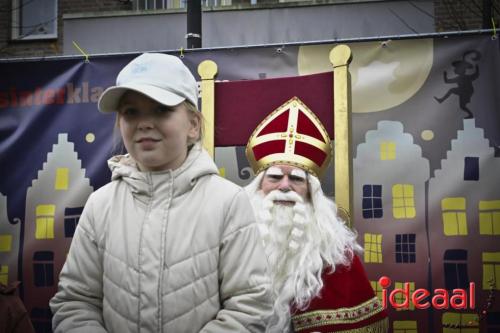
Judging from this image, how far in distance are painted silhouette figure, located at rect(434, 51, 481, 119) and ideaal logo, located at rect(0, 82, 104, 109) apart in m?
2.19

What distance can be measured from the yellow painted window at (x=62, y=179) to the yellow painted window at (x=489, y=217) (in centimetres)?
257

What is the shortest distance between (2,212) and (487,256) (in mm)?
3030

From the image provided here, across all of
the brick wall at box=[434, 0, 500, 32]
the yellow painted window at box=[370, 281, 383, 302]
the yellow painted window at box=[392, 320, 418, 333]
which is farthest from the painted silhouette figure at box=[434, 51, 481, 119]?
the brick wall at box=[434, 0, 500, 32]

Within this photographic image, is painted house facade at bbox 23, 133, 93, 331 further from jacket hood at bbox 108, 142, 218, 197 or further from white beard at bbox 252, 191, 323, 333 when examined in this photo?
jacket hood at bbox 108, 142, 218, 197

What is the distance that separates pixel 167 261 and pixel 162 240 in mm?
61

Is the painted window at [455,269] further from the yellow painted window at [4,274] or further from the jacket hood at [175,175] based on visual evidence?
the yellow painted window at [4,274]

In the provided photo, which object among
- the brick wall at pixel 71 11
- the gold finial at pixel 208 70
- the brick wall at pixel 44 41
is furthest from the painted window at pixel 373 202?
the brick wall at pixel 44 41

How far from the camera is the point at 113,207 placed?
5.73 feet

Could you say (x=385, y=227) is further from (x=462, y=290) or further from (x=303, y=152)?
(x=303, y=152)

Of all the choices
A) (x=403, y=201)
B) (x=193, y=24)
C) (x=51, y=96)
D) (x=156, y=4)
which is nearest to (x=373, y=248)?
(x=403, y=201)

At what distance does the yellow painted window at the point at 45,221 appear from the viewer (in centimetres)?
376

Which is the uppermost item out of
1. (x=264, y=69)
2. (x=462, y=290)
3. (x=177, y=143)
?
(x=264, y=69)

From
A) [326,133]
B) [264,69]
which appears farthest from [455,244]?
[264,69]

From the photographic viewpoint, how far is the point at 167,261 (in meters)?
1.63
